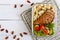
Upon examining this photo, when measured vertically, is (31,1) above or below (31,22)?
above

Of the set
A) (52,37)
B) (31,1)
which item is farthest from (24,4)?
(52,37)

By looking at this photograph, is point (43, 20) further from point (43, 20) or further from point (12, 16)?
point (12, 16)

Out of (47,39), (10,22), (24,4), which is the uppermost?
(24,4)

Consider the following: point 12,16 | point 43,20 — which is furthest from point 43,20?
point 12,16

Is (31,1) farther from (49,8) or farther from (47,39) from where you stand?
(47,39)
